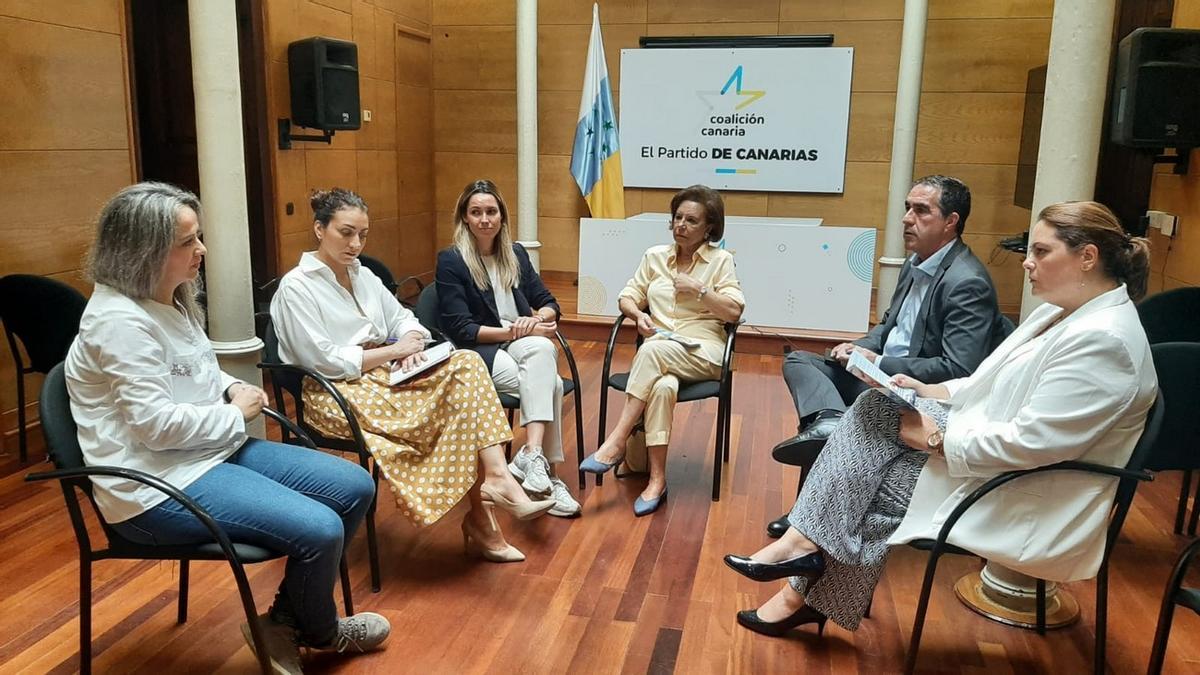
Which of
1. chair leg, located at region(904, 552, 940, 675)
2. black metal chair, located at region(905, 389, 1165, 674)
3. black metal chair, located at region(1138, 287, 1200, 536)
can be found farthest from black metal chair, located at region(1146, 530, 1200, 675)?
black metal chair, located at region(1138, 287, 1200, 536)

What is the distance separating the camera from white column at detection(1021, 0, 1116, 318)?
2574 mm

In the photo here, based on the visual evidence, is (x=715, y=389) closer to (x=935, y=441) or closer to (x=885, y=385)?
(x=885, y=385)

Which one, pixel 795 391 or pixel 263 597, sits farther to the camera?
pixel 795 391

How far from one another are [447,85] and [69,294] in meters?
Result: 4.62

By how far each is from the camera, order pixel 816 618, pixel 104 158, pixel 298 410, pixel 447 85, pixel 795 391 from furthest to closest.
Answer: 1. pixel 447 85
2. pixel 104 158
3. pixel 795 391
4. pixel 298 410
5. pixel 816 618

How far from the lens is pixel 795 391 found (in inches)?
120

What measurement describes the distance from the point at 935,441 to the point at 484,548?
1.45 m

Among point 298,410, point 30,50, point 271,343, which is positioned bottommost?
point 298,410

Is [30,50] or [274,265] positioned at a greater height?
[30,50]

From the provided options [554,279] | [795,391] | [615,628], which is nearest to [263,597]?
[615,628]

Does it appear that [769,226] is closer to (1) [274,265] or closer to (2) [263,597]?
(1) [274,265]

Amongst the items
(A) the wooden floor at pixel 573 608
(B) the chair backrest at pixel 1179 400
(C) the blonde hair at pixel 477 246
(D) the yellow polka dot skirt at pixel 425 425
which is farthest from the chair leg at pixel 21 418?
(B) the chair backrest at pixel 1179 400

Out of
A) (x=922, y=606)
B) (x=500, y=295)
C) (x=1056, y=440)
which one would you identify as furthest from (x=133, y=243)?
(x=1056, y=440)

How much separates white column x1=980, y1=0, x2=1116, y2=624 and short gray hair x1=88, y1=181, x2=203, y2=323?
2.31 metres
